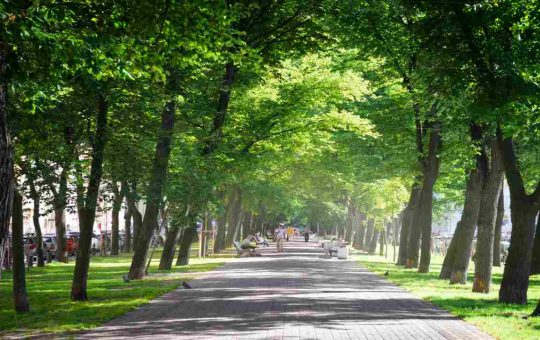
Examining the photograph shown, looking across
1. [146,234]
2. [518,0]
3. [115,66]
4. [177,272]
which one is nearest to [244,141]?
[177,272]

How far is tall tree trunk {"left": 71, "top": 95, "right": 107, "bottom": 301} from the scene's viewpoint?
678 inches

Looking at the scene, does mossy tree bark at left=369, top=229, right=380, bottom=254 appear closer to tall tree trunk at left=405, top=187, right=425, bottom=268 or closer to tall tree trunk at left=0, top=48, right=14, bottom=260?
tall tree trunk at left=405, top=187, right=425, bottom=268

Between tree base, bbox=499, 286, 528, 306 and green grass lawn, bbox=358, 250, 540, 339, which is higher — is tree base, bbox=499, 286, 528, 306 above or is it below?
above

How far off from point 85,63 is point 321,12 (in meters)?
12.0

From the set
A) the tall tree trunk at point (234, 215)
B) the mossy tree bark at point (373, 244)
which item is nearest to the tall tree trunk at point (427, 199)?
the tall tree trunk at point (234, 215)

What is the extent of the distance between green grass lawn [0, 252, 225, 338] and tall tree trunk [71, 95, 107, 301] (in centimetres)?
43

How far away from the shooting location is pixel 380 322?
14.3 meters

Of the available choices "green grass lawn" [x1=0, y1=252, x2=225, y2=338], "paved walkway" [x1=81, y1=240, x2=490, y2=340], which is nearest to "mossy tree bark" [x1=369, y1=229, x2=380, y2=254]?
"green grass lawn" [x1=0, y1=252, x2=225, y2=338]

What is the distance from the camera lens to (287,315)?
49.5 feet

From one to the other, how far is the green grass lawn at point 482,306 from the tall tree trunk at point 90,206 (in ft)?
23.7

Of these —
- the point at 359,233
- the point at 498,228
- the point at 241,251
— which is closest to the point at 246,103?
the point at 498,228

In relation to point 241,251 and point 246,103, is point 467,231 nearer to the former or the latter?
point 246,103

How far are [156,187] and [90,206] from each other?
3957mm

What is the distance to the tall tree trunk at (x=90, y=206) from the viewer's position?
56.5ft
